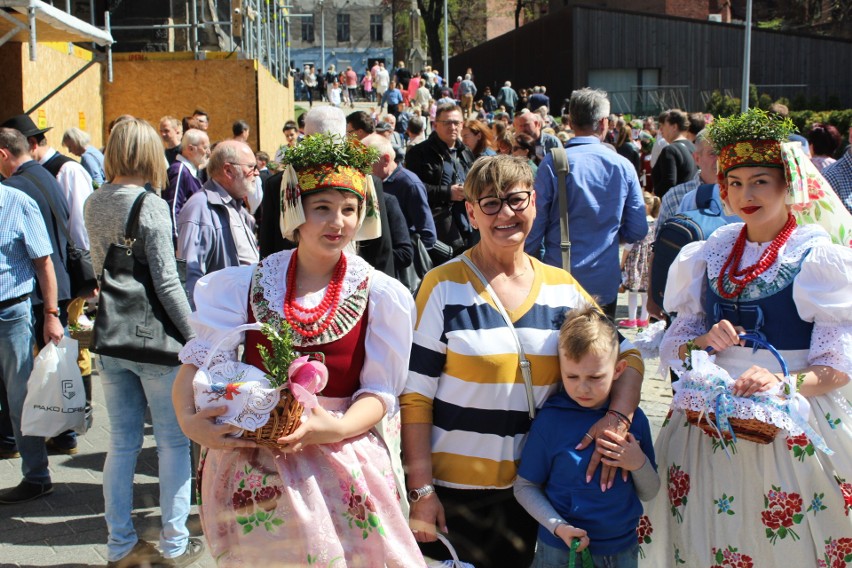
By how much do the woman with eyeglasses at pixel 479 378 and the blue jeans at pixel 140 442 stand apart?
1.75 metres

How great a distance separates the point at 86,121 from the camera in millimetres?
13516

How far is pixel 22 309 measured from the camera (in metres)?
5.29

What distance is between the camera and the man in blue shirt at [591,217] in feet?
17.2

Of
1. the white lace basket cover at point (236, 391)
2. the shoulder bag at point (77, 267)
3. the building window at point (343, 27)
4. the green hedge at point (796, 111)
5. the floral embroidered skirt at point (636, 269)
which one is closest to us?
the white lace basket cover at point (236, 391)

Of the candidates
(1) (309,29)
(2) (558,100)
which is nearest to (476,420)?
(2) (558,100)

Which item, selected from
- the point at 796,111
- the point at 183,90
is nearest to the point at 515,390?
the point at 183,90

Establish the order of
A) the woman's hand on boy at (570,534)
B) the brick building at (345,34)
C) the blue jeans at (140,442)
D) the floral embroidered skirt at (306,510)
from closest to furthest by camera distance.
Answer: the floral embroidered skirt at (306,510), the woman's hand on boy at (570,534), the blue jeans at (140,442), the brick building at (345,34)

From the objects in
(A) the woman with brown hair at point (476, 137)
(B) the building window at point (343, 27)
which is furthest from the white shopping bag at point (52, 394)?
(B) the building window at point (343, 27)

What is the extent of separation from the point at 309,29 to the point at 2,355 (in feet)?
237

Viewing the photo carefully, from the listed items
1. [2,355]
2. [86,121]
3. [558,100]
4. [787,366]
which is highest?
[558,100]

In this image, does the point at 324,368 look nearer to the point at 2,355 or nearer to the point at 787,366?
the point at 787,366

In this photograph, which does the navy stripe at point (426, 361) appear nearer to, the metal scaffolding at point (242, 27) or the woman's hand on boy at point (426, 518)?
the woman's hand on boy at point (426, 518)

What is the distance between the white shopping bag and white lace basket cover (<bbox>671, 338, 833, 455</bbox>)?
3507 millimetres

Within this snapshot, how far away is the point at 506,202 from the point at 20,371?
358 centimetres
